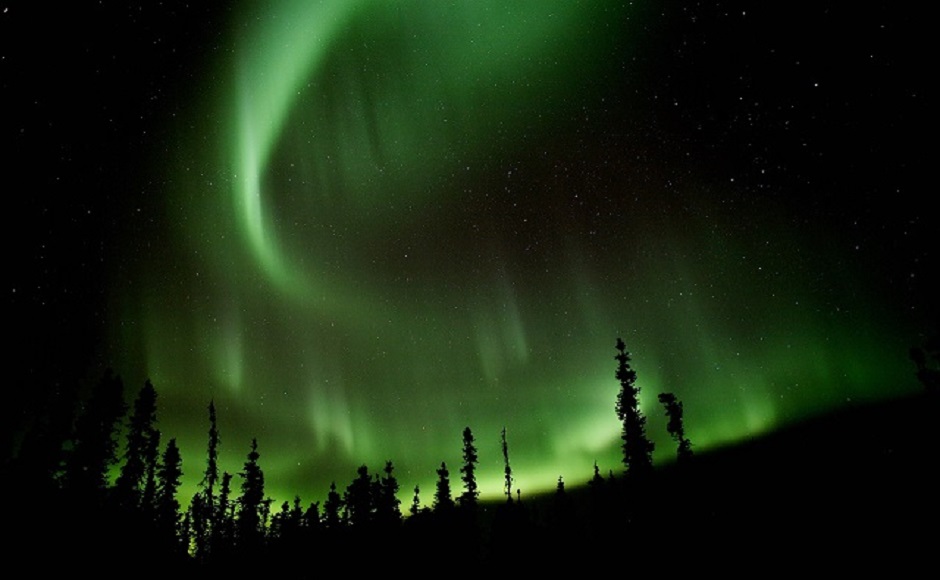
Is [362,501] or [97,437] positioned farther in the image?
[362,501]

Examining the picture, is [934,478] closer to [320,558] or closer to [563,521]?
[563,521]

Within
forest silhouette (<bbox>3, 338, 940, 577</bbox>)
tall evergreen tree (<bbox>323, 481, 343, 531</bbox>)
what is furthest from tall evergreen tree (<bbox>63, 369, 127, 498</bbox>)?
tall evergreen tree (<bbox>323, 481, 343, 531</bbox>)

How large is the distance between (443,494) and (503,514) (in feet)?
34.4

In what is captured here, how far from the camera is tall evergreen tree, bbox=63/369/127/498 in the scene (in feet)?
159

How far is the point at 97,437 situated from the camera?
50.8m

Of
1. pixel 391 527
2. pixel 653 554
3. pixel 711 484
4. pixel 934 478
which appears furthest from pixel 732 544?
pixel 391 527

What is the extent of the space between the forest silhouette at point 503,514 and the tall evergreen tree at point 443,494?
0.79 ft

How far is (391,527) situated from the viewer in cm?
6169

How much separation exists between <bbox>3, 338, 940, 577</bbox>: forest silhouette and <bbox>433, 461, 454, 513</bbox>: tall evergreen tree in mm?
242

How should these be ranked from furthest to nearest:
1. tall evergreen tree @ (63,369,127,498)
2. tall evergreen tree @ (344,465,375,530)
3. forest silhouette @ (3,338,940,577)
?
tall evergreen tree @ (344,465,375,530) < tall evergreen tree @ (63,369,127,498) < forest silhouette @ (3,338,940,577)

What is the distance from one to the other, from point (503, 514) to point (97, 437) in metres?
41.4

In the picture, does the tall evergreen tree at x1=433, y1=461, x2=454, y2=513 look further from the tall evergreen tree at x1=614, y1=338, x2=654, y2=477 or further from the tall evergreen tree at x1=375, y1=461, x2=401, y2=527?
the tall evergreen tree at x1=614, y1=338, x2=654, y2=477

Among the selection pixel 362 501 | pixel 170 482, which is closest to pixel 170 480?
pixel 170 482

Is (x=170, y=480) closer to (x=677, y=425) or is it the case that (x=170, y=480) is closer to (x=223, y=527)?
(x=223, y=527)
